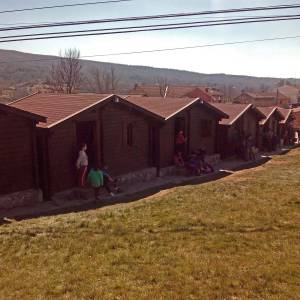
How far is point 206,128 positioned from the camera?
23844 millimetres

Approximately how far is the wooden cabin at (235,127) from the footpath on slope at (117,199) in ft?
7.99

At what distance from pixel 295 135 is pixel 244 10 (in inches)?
1433

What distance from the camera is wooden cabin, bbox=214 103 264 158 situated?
84.4ft

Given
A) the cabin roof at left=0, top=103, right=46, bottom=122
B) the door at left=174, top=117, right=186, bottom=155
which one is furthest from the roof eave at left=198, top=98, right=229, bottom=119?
the cabin roof at left=0, top=103, right=46, bottom=122

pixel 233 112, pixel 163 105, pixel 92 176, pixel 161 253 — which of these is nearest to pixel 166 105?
pixel 163 105

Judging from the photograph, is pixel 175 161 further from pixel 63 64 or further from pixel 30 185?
pixel 63 64

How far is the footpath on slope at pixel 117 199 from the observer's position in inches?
521

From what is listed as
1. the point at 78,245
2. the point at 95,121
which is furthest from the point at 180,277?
the point at 95,121

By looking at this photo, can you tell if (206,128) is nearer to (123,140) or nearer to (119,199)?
(123,140)

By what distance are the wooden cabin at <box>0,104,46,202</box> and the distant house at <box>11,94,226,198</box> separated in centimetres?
42

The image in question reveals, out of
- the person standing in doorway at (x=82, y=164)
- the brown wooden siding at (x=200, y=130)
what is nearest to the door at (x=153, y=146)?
the brown wooden siding at (x=200, y=130)

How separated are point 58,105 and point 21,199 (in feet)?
15.6

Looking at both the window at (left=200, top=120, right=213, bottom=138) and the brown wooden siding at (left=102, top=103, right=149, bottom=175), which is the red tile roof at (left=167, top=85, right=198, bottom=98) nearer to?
the window at (left=200, top=120, right=213, bottom=138)

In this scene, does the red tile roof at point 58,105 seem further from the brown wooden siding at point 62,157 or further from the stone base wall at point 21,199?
the stone base wall at point 21,199
